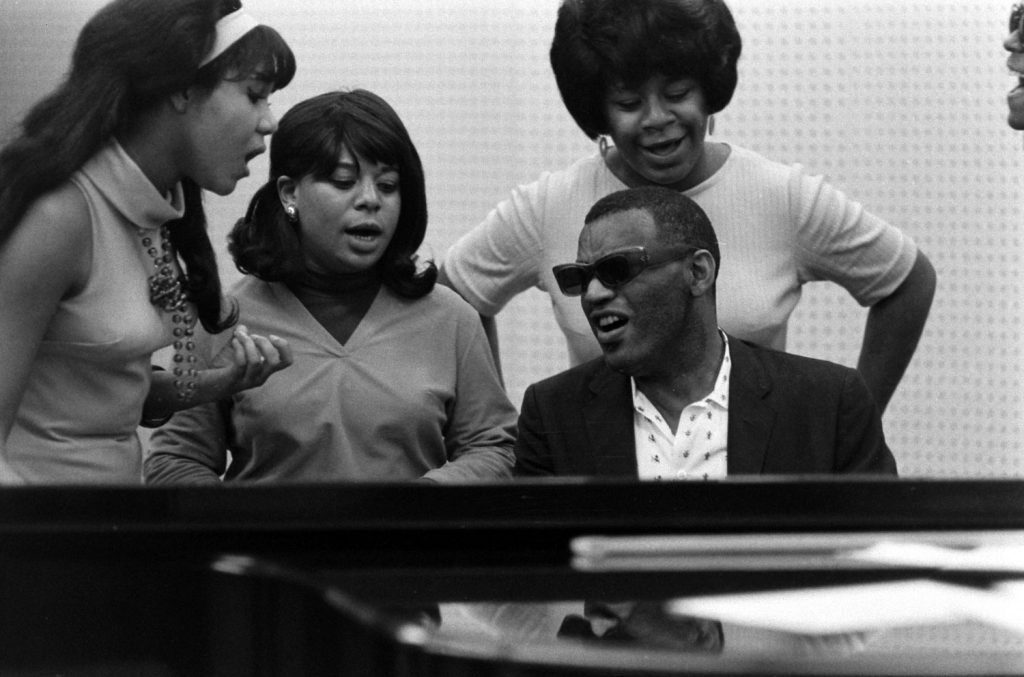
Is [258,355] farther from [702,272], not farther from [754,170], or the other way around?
[754,170]

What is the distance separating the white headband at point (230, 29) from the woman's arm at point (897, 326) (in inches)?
39.5

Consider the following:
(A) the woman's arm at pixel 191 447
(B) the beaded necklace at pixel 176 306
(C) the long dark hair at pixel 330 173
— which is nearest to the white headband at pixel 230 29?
(C) the long dark hair at pixel 330 173

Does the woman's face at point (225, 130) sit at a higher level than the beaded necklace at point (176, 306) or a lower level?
higher

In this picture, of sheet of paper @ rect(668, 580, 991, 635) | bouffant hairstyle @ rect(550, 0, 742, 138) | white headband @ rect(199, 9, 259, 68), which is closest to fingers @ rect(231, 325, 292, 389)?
white headband @ rect(199, 9, 259, 68)

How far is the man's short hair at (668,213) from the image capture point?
224cm

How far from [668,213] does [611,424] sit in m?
0.32

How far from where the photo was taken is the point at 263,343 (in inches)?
86.2

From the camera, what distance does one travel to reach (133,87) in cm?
206

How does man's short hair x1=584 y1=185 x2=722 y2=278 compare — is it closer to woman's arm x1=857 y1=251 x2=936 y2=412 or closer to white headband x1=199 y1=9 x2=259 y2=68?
woman's arm x1=857 y1=251 x2=936 y2=412

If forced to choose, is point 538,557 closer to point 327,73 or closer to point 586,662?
point 586,662

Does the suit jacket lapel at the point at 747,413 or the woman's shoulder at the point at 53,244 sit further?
the suit jacket lapel at the point at 747,413

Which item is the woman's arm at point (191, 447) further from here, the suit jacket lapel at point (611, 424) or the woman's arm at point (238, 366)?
the suit jacket lapel at point (611, 424)

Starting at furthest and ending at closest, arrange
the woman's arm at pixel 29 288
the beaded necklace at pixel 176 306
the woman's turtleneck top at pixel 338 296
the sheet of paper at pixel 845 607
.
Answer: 1. the woman's turtleneck top at pixel 338 296
2. the beaded necklace at pixel 176 306
3. the woman's arm at pixel 29 288
4. the sheet of paper at pixel 845 607

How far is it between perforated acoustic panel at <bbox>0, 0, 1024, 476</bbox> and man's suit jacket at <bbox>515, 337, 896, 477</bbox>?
0.06 m
